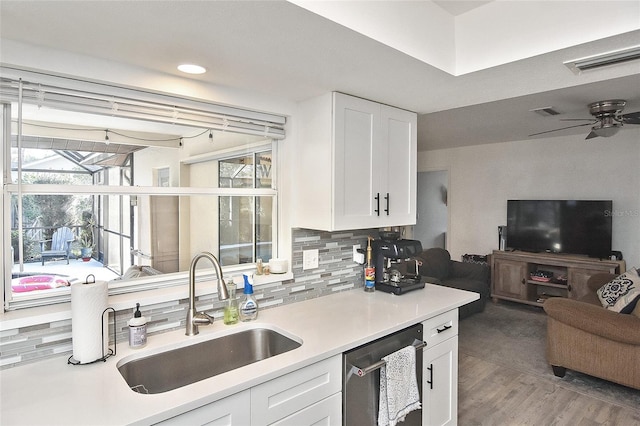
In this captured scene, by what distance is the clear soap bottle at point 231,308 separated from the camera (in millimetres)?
1849

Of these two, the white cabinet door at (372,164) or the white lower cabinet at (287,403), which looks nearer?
the white lower cabinet at (287,403)

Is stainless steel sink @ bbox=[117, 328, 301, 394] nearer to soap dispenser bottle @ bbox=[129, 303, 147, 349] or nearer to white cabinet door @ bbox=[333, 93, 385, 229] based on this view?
soap dispenser bottle @ bbox=[129, 303, 147, 349]

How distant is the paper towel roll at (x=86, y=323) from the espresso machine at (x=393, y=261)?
1596mm

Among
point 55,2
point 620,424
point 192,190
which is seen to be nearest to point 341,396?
point 192,190

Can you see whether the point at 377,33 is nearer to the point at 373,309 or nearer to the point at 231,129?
the point at 231,129

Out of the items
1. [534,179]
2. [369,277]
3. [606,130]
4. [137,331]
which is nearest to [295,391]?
[137,331]

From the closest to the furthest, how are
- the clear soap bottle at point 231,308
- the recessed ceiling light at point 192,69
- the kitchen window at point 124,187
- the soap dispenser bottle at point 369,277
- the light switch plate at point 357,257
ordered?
1. the kitchen window at point 124,187
2. the recessed ceiling light at point 192,69
3. the clear soap bottle at point 231,308
4. the soap dispenser bottle at point 369,277
5. the light switch plate at point 357,257

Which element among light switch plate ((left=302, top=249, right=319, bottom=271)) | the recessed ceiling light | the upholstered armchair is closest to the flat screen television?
the upholstered armchair

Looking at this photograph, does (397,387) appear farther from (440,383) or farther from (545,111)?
(545,111)

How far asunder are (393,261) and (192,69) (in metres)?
1.69

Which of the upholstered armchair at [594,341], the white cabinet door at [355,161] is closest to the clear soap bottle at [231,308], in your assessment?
the white cabinet door at [355,161]

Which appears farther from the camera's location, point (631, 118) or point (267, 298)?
point (631, 118)

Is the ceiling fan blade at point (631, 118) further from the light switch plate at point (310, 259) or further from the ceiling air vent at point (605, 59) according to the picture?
the light switch plate at point (310, 259)

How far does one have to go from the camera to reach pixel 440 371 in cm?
212
